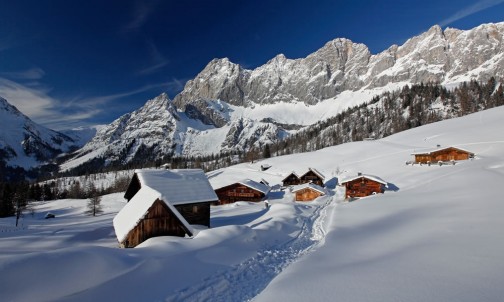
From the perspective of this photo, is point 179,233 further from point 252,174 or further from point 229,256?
point 252,174

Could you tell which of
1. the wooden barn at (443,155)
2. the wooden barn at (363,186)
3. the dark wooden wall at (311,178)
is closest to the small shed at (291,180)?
the dark wooden wall at (311,178)

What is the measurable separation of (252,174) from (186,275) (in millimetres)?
106598

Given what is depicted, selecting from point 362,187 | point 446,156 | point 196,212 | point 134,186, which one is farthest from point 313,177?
point 134,186

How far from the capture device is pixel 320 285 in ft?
33.9

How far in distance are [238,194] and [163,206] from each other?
5238cm

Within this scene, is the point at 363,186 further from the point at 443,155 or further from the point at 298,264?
the point at 298,264

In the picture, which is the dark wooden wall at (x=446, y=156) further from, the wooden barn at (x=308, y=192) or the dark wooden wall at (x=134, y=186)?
the dark wooden wall at (x=134, y=186)

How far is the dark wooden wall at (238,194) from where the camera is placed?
243 feet

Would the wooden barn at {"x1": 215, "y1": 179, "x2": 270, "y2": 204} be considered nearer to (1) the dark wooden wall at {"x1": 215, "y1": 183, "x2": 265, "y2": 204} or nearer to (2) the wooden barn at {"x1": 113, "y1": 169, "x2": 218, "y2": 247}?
(1) the dark wooden wall at {"x1": 215, "y1": 183, "x2": 265, "y2": 204}

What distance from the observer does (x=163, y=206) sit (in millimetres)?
23438

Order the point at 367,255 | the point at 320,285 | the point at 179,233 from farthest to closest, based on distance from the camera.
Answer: the point at 179,233 → the point at 367,255 → the point at 320,285

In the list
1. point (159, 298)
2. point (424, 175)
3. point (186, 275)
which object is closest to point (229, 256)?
point (186, 275)

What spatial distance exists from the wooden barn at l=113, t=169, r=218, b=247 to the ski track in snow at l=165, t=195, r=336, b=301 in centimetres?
861

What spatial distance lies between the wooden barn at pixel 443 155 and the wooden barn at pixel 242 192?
1525 inches
